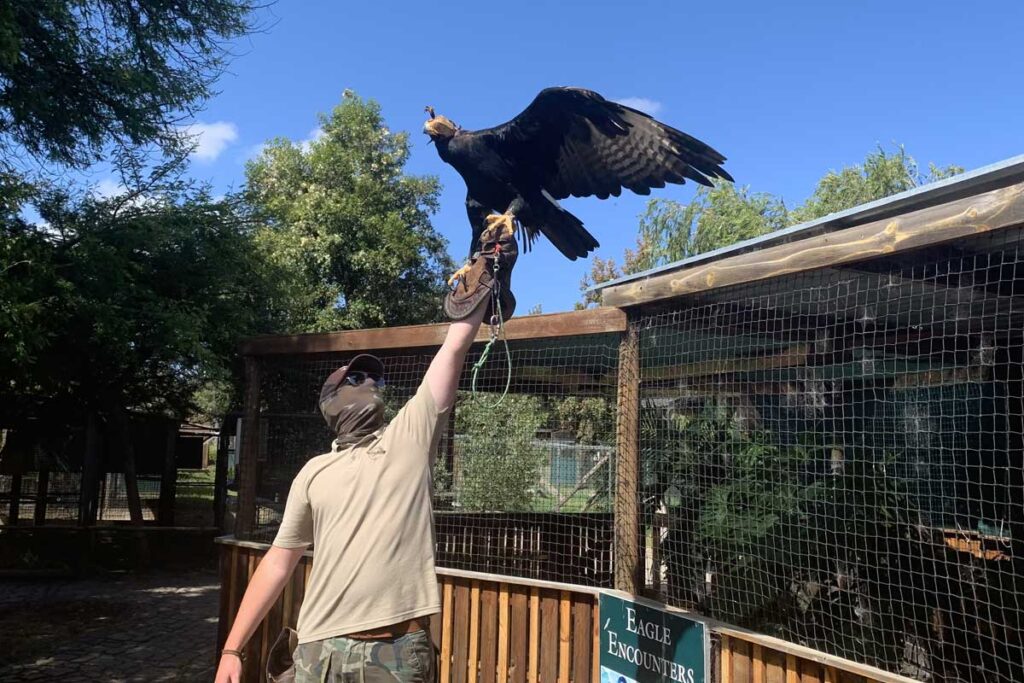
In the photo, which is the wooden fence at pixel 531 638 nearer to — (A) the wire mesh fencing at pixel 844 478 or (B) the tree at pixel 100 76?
(A) the wire mesh fencing at pixel 844 478

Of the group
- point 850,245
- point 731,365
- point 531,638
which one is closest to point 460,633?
point 531,638

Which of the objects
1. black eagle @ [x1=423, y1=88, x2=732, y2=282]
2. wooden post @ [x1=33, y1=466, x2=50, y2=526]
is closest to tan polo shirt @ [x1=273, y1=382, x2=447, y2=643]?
black eagle @ [x1=423, y1=88, x2=732, y2=282]

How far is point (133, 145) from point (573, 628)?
6970 mm

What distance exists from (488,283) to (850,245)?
120 cm

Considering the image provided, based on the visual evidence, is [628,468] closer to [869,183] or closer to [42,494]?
[42,494]

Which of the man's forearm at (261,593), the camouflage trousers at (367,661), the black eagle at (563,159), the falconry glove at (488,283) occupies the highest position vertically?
the black eagle at (563,159)

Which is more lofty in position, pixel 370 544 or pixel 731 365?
pixel 731 365

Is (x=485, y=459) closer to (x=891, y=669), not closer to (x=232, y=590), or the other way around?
(x=232, y=590)

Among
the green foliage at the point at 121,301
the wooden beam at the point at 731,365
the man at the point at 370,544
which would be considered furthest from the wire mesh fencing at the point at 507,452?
the green foliage at the point at 121,301

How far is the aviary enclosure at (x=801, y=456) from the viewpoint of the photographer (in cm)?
271

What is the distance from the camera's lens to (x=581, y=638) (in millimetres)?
3396

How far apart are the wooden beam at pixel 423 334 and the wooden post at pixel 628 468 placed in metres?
0.13

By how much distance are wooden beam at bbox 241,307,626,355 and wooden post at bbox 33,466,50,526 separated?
7251mm

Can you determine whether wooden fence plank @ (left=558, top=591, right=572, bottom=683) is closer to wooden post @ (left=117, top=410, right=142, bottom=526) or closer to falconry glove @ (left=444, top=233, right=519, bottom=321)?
falconry glove @ (left=444, top=233, right=519, bottom=321)
